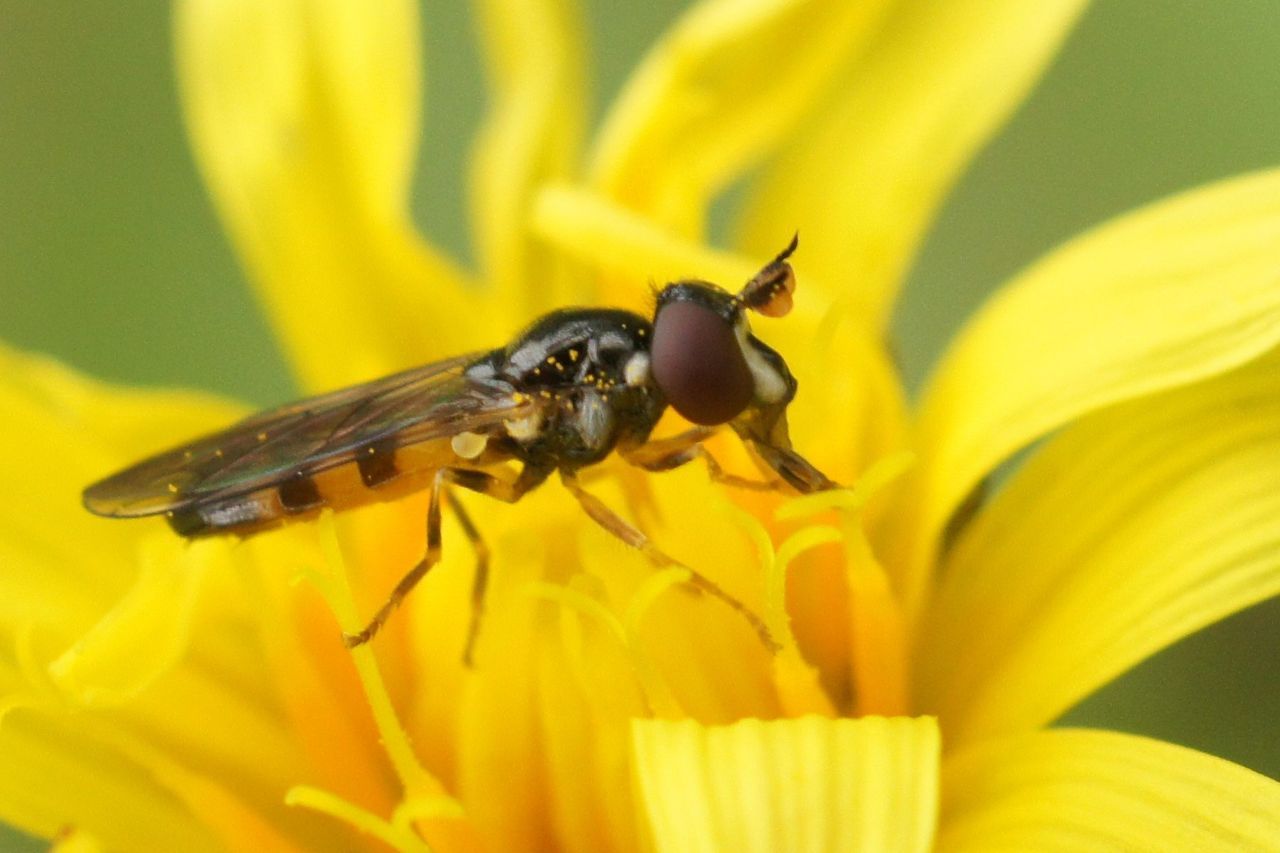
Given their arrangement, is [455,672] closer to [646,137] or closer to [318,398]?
[318,398]

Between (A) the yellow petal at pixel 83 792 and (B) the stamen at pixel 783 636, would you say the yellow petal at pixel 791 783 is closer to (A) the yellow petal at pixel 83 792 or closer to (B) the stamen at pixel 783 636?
(B) the stamen at pixel 783 636

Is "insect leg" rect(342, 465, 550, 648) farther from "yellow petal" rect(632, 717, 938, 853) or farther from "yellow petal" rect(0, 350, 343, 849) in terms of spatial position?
"yellow petal" rect(632, 717, 938, 853)

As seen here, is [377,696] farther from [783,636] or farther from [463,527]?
[783,636]

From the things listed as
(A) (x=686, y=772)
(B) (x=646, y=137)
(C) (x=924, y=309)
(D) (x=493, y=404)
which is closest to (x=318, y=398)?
(D) (x=493, y=404)

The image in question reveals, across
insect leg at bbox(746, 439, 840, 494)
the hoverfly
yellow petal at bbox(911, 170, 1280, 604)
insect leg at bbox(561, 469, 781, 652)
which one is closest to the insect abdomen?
the hoverfly

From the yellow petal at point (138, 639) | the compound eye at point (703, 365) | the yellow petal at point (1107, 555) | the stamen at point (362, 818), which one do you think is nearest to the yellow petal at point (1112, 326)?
the yellow petal at point (1107, 555)
